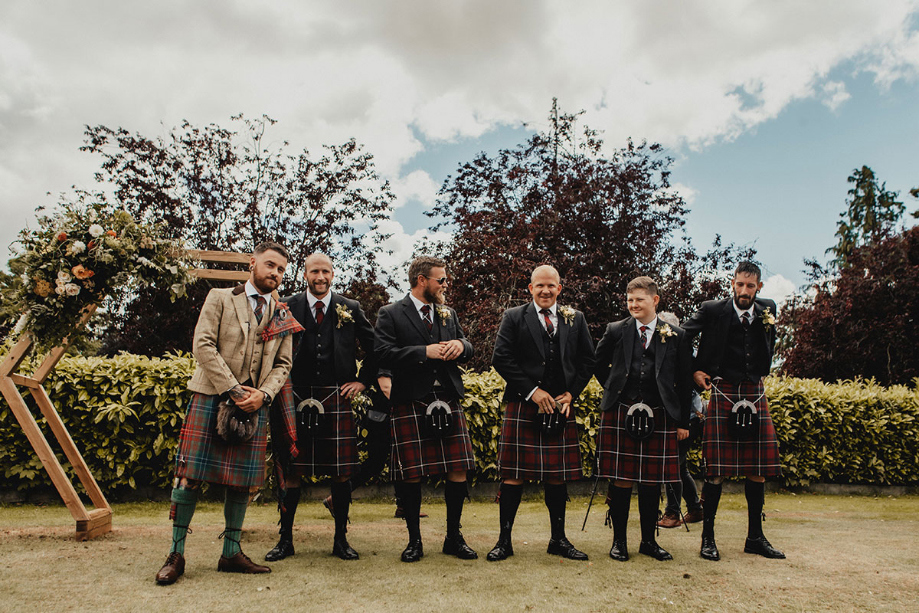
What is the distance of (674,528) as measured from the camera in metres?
5.24

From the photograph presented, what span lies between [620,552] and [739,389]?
1.40m

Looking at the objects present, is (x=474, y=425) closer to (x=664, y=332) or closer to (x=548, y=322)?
(x=548, y=322)

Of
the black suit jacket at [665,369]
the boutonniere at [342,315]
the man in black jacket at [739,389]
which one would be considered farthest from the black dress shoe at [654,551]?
the boutonniere at [342,315]

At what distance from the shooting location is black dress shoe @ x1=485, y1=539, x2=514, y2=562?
3908 mm

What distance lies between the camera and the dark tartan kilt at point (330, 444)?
400cm

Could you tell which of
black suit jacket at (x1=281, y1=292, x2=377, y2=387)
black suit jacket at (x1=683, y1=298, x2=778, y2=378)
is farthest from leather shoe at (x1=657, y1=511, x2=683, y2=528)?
black suit jacket at (x1=281, y1=292, x2=377, y2=387)

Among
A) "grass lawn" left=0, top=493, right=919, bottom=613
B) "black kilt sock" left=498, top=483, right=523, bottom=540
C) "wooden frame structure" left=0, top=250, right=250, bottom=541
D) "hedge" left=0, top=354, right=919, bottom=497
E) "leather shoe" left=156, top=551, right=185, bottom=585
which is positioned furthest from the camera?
"hedge" left=0, top=354, right=919, bottom=497

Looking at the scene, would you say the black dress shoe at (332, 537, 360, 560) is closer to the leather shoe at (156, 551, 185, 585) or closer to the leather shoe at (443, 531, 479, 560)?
the leather shoe at (443, 531, 479, 560)

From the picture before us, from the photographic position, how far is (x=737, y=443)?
4234 mm

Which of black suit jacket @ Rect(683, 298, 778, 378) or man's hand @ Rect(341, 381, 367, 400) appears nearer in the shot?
man's hand @ Rect(341, 381, 367, 400)

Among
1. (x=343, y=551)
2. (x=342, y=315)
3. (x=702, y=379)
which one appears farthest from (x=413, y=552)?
(x=702, y=379)

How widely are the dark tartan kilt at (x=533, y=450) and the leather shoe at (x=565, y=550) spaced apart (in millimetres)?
427

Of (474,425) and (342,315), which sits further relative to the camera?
(474,425)

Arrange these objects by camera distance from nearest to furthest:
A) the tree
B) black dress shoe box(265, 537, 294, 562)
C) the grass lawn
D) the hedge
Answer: the grass lawn, black dress shoe box(265, 537, 294, 562), the hedge, the tree
